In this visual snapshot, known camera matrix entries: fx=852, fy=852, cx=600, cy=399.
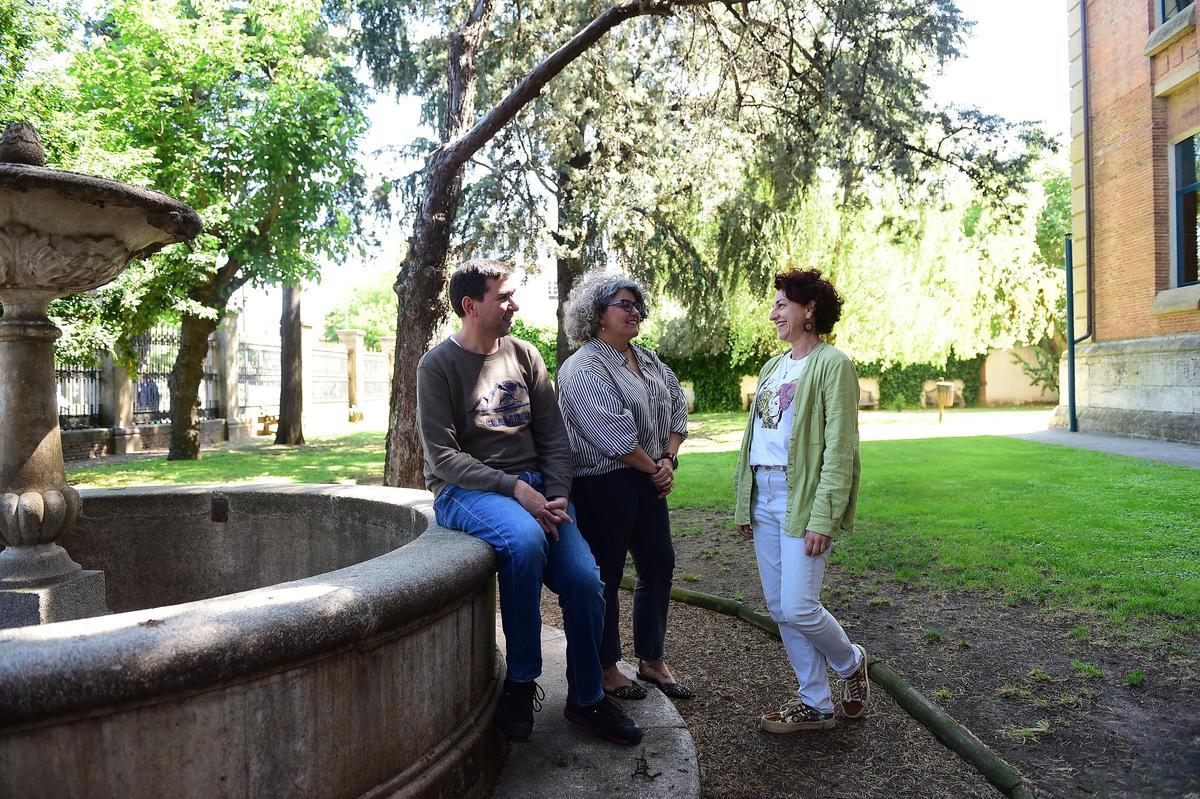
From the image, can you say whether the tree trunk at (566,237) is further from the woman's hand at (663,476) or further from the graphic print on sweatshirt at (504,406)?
the graphic print on sweatshirt at (504,406)

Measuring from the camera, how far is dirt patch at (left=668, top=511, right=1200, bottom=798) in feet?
11.4

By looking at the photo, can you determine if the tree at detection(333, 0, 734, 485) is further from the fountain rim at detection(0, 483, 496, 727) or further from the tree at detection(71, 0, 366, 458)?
the fountain rim at detection(0, 483, 496, 727)

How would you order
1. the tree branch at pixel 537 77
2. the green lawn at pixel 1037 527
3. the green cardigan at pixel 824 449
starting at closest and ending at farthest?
the green cardigan at pixel 824 449, the green lawn at pixel 1037 527, the tree branch at pixel 537 77

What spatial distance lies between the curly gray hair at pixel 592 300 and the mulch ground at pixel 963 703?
1.96m

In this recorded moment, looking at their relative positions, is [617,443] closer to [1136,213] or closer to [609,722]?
[609,722]

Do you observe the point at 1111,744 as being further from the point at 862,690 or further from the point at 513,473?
the point at 513,473

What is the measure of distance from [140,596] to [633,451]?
3.12 meters

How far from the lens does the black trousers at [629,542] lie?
3.89m

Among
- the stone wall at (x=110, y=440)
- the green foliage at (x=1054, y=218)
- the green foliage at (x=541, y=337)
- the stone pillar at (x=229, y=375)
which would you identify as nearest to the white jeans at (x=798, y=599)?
the stone wall at (x=110, y=440)

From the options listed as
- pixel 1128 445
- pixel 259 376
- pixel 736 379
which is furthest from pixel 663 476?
pixel 736 379

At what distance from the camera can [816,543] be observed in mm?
3576

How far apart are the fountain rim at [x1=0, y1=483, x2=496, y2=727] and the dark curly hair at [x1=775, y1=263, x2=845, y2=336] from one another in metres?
1.94

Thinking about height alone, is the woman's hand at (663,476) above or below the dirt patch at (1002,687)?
above

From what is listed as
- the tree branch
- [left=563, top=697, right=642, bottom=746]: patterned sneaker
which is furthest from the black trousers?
the tree branch
